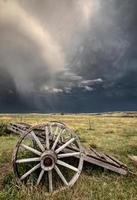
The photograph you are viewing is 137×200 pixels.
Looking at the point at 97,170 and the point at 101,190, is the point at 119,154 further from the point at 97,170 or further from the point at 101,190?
the point at 101,190

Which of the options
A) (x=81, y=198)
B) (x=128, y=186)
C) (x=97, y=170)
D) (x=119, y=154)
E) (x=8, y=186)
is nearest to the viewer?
(x=81, y=198)

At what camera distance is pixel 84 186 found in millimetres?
9188

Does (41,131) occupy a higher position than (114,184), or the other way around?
(41,131)

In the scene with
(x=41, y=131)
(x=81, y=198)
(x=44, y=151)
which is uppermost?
(x=41, y=131)

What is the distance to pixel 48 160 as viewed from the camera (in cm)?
854

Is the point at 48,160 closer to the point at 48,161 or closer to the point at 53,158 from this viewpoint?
the point at 48,161

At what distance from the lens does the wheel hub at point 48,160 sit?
8.48m

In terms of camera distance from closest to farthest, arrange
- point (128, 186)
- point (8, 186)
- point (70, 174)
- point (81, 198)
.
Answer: point (81, 198), point (8, 186), point (128, 186), point (70, 174)

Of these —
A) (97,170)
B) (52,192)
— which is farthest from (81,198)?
(97,170)

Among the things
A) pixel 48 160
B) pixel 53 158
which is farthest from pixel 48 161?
pixel 53 158

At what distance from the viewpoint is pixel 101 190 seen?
8.98 m

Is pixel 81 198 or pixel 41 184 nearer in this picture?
pixel 81 198

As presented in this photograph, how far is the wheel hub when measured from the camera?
848 cm

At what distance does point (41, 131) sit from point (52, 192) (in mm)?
3160
